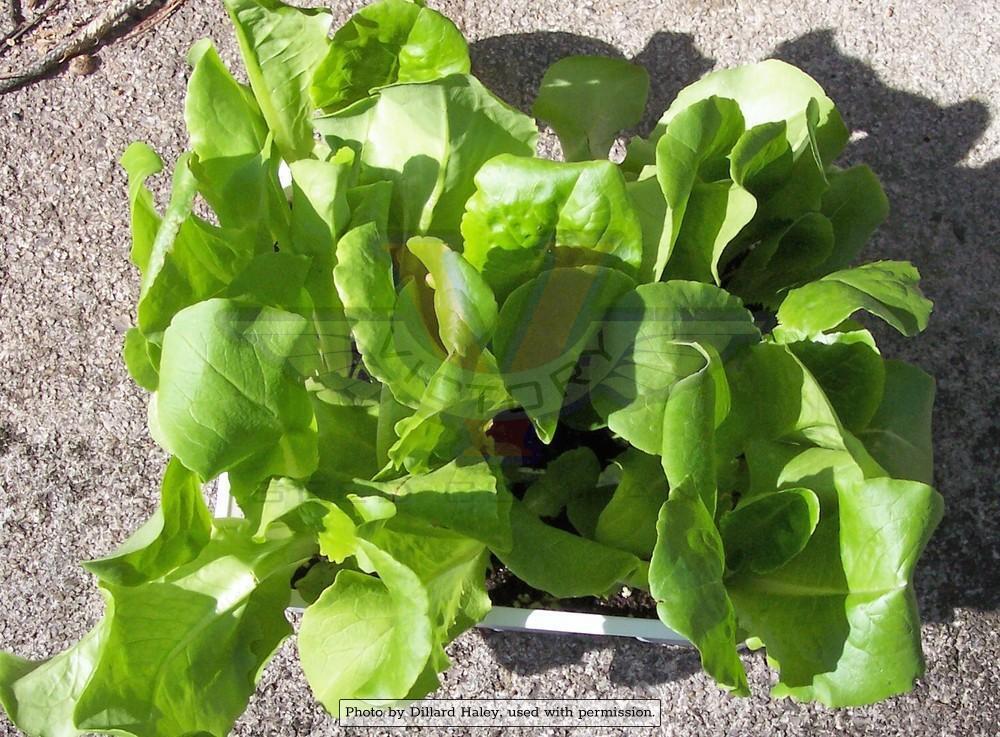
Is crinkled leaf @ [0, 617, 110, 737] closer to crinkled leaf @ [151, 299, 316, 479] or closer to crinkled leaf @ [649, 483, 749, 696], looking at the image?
crinkled leaf @ [151, 299, 316, 479]

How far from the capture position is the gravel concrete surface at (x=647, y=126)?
75 centimetres

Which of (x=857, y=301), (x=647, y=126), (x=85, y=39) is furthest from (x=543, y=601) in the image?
(x=85, y=39)

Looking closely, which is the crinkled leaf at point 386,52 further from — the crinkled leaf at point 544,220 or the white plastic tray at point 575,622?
the white plastic tray at point 575,622

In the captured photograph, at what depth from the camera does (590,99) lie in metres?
0.62

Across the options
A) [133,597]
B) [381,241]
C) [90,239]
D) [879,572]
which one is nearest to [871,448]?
[879,572]

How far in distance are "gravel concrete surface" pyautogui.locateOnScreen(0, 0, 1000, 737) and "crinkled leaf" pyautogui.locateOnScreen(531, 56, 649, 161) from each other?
0.58 feet

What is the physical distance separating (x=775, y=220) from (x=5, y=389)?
0.67m

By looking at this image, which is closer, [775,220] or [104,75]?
[775,220]

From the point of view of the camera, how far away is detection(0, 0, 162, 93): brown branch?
86 centimetres

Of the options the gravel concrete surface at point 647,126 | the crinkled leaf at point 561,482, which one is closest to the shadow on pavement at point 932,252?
the gravel concrete surface at point 647,126

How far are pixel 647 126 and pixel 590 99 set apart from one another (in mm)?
189

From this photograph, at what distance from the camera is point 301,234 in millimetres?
490

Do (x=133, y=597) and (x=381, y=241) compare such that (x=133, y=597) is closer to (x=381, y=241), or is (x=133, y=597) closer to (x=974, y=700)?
(x=381, y=241)

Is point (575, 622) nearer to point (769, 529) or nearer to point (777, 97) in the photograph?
point (769, 529)
